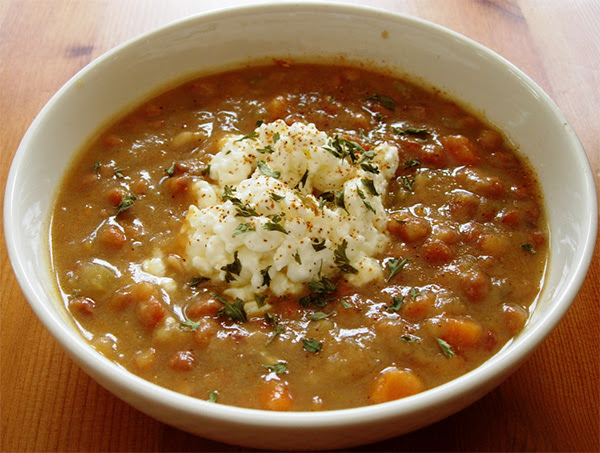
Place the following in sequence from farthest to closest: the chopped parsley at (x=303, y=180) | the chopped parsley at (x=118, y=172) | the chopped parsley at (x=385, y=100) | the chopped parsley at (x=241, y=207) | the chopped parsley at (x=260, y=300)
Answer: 1. the chopped parsley at (x=385, y=100)
2. the chopped parsley at (x=118, y=172)
3. the chopped parsley at (x=303, y=180)
4. the chopped parsley at (x=241, y=207)
5. the chopped parsley at (x=260, y=300)

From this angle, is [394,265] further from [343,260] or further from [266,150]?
[266,150]

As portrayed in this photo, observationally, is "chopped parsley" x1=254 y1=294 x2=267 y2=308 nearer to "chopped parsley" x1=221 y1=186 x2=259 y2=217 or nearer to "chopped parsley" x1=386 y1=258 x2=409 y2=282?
"chopped parsley" x1=221 y1=186 x2=259 y2=217

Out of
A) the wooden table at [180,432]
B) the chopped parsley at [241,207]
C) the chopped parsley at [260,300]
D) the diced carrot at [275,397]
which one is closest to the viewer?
the diced carrot at [275,397]

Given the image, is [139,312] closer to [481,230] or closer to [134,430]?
[134,430]

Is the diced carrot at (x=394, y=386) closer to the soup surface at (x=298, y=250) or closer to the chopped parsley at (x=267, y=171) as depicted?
the soup surface at (x=298, y=250)

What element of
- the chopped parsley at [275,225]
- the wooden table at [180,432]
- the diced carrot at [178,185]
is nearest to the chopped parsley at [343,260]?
the chopped parsley at [275,225]

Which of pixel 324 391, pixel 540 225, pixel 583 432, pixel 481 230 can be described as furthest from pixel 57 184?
pixel 583 432
